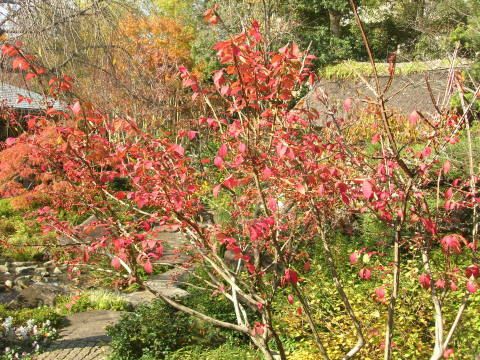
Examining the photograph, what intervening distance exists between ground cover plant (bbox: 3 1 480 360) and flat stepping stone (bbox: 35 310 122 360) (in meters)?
0.63

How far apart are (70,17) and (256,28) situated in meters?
3.53

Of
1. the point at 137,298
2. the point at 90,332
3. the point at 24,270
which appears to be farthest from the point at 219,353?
the point at 24,270

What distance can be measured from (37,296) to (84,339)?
2.18m

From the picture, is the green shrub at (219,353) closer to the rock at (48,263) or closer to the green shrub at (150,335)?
the green shrub at (150,335)

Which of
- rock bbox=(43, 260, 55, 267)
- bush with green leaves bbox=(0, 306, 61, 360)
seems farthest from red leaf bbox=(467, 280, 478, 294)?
rock bbox=(43, 260, 55, 267)

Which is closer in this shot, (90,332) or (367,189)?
(367,189)

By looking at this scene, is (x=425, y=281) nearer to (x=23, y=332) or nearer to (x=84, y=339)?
(x=84, y=339)

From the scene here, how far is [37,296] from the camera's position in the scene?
8289mm

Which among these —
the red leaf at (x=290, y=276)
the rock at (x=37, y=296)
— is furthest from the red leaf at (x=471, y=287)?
the rock at (x=37, y=296)

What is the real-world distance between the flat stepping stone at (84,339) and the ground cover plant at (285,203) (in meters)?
0.63

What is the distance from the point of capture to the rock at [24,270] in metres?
9.89

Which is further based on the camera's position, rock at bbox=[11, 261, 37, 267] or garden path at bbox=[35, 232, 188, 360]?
rock at bbox=[11, 261, 37, 267]

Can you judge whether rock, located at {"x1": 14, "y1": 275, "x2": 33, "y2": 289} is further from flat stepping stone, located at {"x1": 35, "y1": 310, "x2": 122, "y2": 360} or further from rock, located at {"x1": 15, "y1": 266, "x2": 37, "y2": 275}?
flat stepping stone, located at {"x1": 35, "y1": 310, "x2": 122, "y2": 360}

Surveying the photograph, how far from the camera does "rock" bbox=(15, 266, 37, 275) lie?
989 centimetres
